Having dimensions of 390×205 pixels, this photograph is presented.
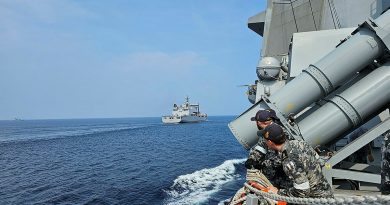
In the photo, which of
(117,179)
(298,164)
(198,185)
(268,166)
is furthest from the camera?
(117,179)

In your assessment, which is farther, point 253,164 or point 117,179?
point 117,179

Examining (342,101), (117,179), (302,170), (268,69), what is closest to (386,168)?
(302,170)

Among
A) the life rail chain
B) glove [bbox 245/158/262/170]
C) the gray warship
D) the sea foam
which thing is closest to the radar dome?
the gray warship

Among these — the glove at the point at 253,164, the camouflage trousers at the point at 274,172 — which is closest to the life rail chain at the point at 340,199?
the camouflage trousers at the point at 274,172

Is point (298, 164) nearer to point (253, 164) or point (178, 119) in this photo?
point (253, 164)

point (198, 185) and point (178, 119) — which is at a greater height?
point (178, 119)

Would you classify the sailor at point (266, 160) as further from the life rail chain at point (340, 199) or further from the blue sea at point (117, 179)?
the blue sea at point (117, 179)

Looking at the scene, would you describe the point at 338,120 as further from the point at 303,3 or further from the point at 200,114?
the point at 200,114

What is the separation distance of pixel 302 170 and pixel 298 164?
3.6 inches

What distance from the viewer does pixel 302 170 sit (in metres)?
4.05

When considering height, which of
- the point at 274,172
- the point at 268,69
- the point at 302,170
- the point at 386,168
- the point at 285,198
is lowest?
the point at 285,198

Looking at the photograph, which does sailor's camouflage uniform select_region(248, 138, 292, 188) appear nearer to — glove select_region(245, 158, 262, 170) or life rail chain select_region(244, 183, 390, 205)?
glove select_region(245, 158, 262, 170)

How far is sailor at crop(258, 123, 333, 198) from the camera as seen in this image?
3.97 m

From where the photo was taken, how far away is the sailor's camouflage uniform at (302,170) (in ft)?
13.3
